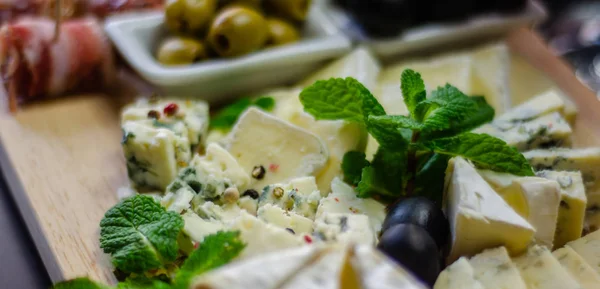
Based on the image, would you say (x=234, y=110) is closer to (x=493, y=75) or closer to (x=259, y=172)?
(x=259, y=172)

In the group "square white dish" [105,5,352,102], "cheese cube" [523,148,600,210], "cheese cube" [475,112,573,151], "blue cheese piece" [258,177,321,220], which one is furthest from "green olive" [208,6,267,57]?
"cheese cube" [523,148,600,210]

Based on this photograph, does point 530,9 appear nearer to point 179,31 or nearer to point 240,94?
point 240,94

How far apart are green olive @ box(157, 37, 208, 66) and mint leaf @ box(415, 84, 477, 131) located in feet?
2.16

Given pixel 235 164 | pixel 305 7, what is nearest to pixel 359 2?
pixel 305 7

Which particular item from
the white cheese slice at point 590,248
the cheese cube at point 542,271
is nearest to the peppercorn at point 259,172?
the cheese cube at point 542,271

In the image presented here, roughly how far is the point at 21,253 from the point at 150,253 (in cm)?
41

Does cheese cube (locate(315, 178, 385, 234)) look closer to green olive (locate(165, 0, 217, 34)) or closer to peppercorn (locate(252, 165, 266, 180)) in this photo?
peppercorn (locate(252, 165, 266, 180))

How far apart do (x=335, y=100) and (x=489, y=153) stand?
349 millimetres

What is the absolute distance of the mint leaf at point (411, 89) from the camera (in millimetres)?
1325

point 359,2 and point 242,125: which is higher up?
point 359,2

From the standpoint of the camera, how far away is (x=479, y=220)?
1.10m

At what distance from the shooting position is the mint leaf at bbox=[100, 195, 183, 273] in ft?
3.69

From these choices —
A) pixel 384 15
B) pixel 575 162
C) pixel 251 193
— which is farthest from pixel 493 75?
pixel 251 193

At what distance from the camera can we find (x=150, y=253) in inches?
44.1
